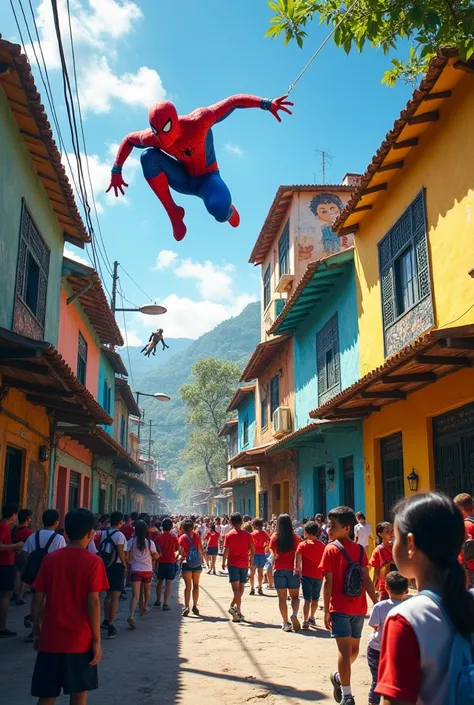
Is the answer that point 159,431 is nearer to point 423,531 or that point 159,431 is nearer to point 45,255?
point 45,255

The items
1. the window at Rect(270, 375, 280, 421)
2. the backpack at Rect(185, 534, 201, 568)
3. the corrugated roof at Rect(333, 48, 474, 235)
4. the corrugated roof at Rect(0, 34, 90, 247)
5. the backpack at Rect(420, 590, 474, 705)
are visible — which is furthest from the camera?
the window at Rect(270, 375, 280, 421)

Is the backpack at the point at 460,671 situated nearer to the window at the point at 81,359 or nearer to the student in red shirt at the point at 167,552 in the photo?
the student in red shirt at the point at 167,552

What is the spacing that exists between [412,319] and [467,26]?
647 cm

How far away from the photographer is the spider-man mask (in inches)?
207

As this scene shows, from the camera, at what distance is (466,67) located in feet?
28.1

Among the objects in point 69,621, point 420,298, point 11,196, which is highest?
point 11,196

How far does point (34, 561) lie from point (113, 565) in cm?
210

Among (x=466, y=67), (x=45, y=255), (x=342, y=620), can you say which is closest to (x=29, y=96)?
(x=45, y=255)

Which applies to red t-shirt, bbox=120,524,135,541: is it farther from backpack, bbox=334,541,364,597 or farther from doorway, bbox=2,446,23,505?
backpack, bbox=334,541,364,597

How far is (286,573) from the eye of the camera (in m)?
9.81

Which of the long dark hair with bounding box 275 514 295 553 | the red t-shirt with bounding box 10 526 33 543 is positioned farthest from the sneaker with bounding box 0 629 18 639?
the long dark hair with bounding box 275 514 295 553

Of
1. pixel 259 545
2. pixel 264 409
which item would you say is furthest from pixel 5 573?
pixel 264 409

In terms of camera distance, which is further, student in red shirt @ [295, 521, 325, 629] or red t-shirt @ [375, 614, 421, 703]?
student in red shirt @ [295, 521, 325, 629]

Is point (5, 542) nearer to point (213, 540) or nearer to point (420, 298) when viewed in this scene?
point (420, 298)
